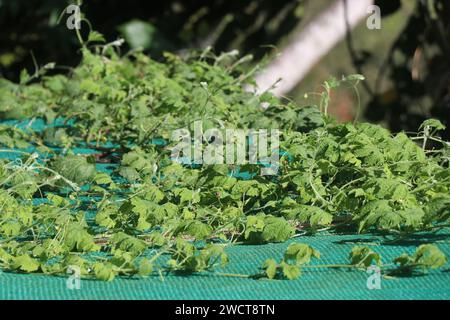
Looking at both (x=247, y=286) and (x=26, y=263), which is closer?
(x=247, y=286)

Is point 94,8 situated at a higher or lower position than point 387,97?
higher

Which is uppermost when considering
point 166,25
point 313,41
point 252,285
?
point 166,25

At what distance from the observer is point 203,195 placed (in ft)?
10.7

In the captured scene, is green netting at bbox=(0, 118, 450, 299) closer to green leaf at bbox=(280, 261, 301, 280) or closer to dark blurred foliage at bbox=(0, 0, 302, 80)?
green leaf at bbox=(280, 261, 301, 280)

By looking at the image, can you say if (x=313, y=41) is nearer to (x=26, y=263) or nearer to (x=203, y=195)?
(x=203, y=195)

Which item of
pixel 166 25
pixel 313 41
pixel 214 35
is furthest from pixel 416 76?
pixel 166 25

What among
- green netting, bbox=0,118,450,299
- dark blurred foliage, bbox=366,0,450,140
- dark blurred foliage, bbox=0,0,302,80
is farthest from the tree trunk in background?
green netting, bbox=0,118,450,299

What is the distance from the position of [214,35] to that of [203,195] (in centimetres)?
475

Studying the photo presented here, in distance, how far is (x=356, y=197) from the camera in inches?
125

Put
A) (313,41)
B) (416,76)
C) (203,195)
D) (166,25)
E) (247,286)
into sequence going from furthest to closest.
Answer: (313,41) < (166,25) < (416,76) < (203,195) < (247,286)
